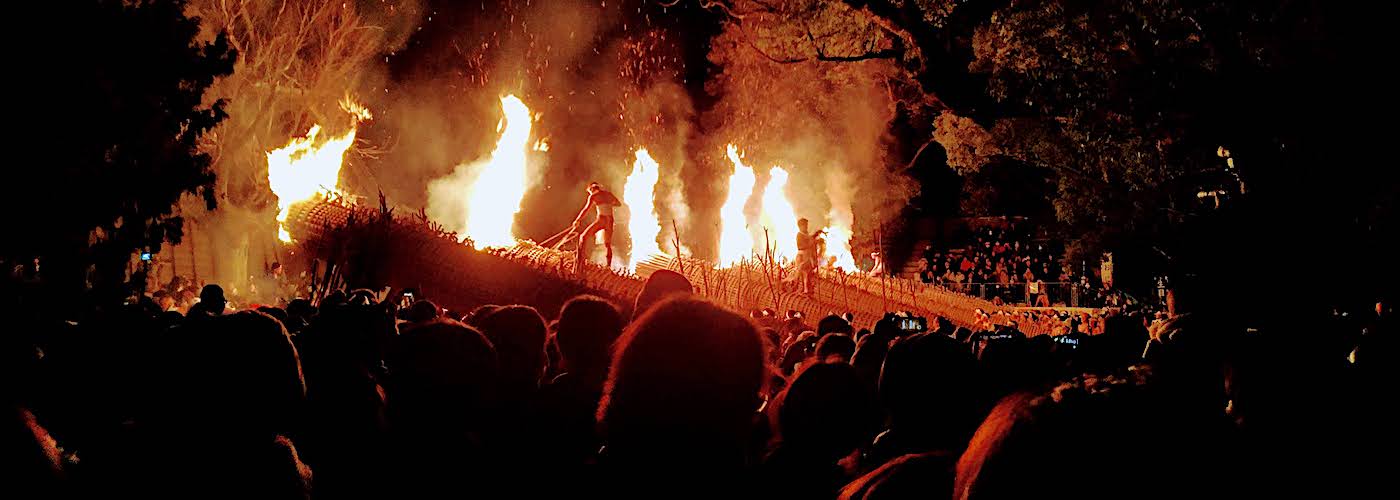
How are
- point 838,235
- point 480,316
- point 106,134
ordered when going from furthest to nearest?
point 838,235 → point 106,134 → point 480,316

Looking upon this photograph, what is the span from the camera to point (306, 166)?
62.7 feet

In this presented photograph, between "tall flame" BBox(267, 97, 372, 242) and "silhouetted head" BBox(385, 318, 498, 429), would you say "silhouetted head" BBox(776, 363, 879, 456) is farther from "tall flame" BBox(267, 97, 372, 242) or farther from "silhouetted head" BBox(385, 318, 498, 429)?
"tall flame" BBox(267, 97, 372, 242)

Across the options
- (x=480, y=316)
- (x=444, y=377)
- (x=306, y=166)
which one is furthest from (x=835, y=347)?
(x=306, y=166)

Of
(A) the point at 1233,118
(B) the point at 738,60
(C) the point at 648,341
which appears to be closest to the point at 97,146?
(C) the point at 648,341

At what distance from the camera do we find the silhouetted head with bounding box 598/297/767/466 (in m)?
2.62

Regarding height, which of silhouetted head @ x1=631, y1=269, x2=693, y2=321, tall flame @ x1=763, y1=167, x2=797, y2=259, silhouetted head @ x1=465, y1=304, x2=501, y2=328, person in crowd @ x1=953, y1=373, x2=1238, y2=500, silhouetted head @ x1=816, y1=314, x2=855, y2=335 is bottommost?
silhouetted head @ x1=816, y1=314, x2=855, y2=335

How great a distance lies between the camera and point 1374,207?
41.3 ft

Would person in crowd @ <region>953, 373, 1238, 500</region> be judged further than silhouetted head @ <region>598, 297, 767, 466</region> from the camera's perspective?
No

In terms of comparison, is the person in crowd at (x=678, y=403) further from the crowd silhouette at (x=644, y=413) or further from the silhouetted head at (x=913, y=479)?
the silhouetted head at (x=913, y=479)

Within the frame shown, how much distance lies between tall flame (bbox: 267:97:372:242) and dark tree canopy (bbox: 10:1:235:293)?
376 centimetres

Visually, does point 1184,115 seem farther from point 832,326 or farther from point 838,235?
point 838,235

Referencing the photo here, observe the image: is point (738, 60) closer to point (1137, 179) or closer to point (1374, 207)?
point (1137, 179)

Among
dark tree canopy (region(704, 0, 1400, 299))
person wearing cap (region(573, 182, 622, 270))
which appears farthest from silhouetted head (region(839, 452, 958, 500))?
person wearing cap (region(573, 182, 622, 270))

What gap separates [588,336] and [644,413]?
1.86m
